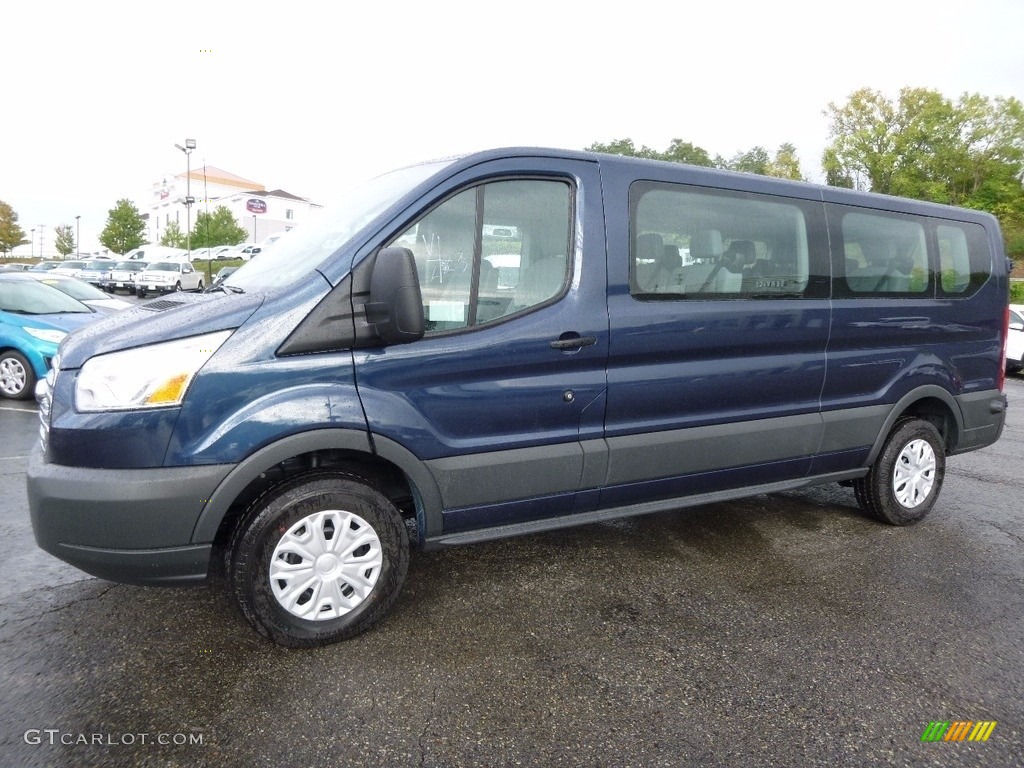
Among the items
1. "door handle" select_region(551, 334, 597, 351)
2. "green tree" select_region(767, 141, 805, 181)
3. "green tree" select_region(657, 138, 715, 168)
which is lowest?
"door handle" select_region(551, 334, 597, 351)

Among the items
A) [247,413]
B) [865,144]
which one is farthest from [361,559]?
[865,144]

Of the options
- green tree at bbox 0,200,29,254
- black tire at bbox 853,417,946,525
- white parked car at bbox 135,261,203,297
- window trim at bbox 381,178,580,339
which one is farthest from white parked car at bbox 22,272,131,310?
green tree at bbox 0,200,29,254

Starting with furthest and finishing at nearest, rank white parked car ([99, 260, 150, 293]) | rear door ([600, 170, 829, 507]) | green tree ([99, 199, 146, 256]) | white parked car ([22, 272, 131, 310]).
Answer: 1. green tree ([99, 199, 146, 256])
2. white parked car ([99, 260, 150, 293])
3. white parked car ([22, 272, 131, 310])
4. rear door ([600, 170, 829, 507])

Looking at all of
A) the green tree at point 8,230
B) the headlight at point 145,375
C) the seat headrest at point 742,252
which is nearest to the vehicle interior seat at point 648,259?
the seat headrest at point 742,252

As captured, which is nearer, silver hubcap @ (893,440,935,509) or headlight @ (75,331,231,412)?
headlight @ (75,331,231,412)

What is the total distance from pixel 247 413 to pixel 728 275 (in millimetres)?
2429

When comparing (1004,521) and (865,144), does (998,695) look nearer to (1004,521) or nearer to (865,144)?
(1004,521)

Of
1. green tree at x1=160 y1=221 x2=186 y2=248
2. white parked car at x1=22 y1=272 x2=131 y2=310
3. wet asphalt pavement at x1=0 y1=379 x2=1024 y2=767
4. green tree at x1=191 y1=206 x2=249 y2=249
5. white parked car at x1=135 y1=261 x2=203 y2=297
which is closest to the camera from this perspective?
wet asphalt pavement at x1=0 y1=379 x2=1024 y2=767

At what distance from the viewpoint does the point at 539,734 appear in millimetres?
2438

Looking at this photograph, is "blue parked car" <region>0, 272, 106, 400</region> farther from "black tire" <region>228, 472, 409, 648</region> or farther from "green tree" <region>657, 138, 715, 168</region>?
"green tree" <region>657, 138, 715, 168</region>

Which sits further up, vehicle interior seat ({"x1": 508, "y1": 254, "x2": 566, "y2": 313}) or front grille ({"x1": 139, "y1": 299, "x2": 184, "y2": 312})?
vehicle interior seat ({"x1": 508, "y1": 254, "x2": 566, "y2": 313})

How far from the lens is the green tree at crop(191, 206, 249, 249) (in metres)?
68.6

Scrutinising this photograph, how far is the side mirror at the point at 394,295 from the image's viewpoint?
279 centimetres

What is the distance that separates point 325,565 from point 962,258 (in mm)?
4383
